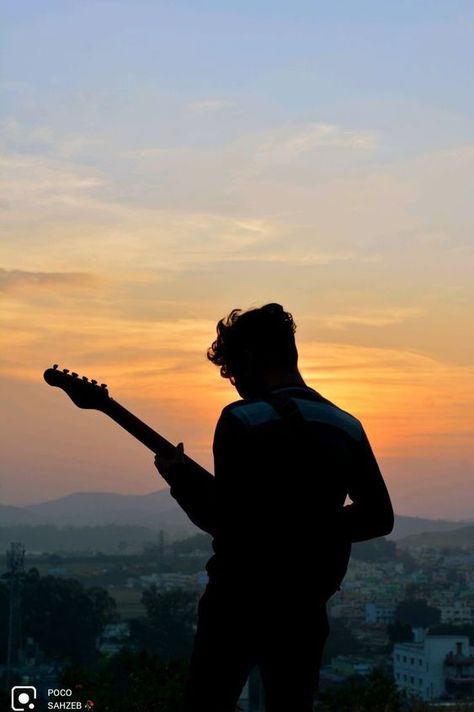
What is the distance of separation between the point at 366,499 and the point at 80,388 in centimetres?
105

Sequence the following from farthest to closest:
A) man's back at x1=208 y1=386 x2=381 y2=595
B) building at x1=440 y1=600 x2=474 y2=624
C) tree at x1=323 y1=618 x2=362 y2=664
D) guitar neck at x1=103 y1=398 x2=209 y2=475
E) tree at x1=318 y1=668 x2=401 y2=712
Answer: building at x1=440 y1=600 x2=474 y2=624 < tree at x1=323 y1=618 x2=362 y2=664 < tree at x1=318 y1=668 x2=401 y2=712 < guitar neck at x1=103 y1=398 x2=209 y2=475 < man's back at x1=208 y1=386 x2=381 y2=595

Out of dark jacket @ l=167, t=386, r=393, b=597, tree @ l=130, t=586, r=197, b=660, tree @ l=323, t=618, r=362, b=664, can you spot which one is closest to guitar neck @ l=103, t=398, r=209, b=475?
dark jacket @ l=167, t=386, r=393, b=597

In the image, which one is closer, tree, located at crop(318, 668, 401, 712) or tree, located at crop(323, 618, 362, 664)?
tree, located at crop(318, 668, 401, 712)

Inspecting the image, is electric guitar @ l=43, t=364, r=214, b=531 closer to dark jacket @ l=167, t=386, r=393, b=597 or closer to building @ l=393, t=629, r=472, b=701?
dark jacket @ l=167, t=386, r=393, b=597

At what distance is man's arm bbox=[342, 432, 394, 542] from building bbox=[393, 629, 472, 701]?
2454cm

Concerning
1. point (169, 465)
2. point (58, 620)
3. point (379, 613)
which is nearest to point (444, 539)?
point (379, 613)

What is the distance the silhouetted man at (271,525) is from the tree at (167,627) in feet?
103

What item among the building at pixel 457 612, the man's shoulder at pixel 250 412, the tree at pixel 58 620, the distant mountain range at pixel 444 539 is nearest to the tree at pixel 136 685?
the man's shoulder at pixel 250 412

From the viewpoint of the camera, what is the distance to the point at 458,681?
1172 inches

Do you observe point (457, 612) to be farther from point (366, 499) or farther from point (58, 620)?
point (366, 499)

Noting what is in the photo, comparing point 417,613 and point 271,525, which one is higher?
point 271,525

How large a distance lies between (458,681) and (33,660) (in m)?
12.2

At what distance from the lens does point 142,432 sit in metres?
3.99

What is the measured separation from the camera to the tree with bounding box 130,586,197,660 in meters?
36.4
